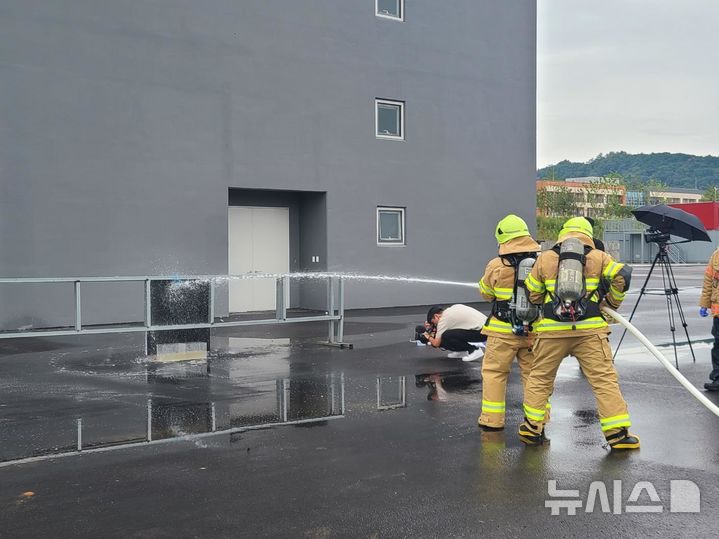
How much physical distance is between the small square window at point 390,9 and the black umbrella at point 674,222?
12077 millimetres

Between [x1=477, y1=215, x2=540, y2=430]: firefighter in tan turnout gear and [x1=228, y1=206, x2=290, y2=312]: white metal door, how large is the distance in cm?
1231

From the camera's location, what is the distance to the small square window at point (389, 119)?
2079cm

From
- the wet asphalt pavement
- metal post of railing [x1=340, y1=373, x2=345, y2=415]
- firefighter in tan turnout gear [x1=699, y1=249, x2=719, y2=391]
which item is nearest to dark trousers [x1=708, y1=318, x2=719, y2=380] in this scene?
firefighter in tan turnout gear [x1=699, y1=249, x2=719, y2=391]

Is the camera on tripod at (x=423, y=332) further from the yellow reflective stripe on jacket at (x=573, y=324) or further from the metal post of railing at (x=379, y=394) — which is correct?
the yellow reflective stripe on jacket at (x=573, y=324)

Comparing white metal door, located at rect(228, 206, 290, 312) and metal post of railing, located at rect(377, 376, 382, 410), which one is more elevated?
white metal door, located at rect(228, 206, 290, 312)

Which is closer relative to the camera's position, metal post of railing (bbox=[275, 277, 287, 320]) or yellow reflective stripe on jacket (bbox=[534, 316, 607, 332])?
yellow reflective stripe on jacket (bbox=[534, 316, 607, 332])

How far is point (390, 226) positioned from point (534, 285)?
47.5ft

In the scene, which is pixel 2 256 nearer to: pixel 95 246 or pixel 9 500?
pixel 95 246

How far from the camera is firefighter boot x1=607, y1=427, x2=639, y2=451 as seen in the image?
256 inches

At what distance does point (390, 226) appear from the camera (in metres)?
21.2

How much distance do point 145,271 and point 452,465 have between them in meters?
12.2

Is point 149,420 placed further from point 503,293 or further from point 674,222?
point 674,222

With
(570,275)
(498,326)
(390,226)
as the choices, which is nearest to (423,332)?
(498,326)

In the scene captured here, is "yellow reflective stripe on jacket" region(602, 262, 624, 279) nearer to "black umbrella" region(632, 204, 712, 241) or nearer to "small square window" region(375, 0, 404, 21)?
"black umbrella" region(632, 204, 712, 241)
